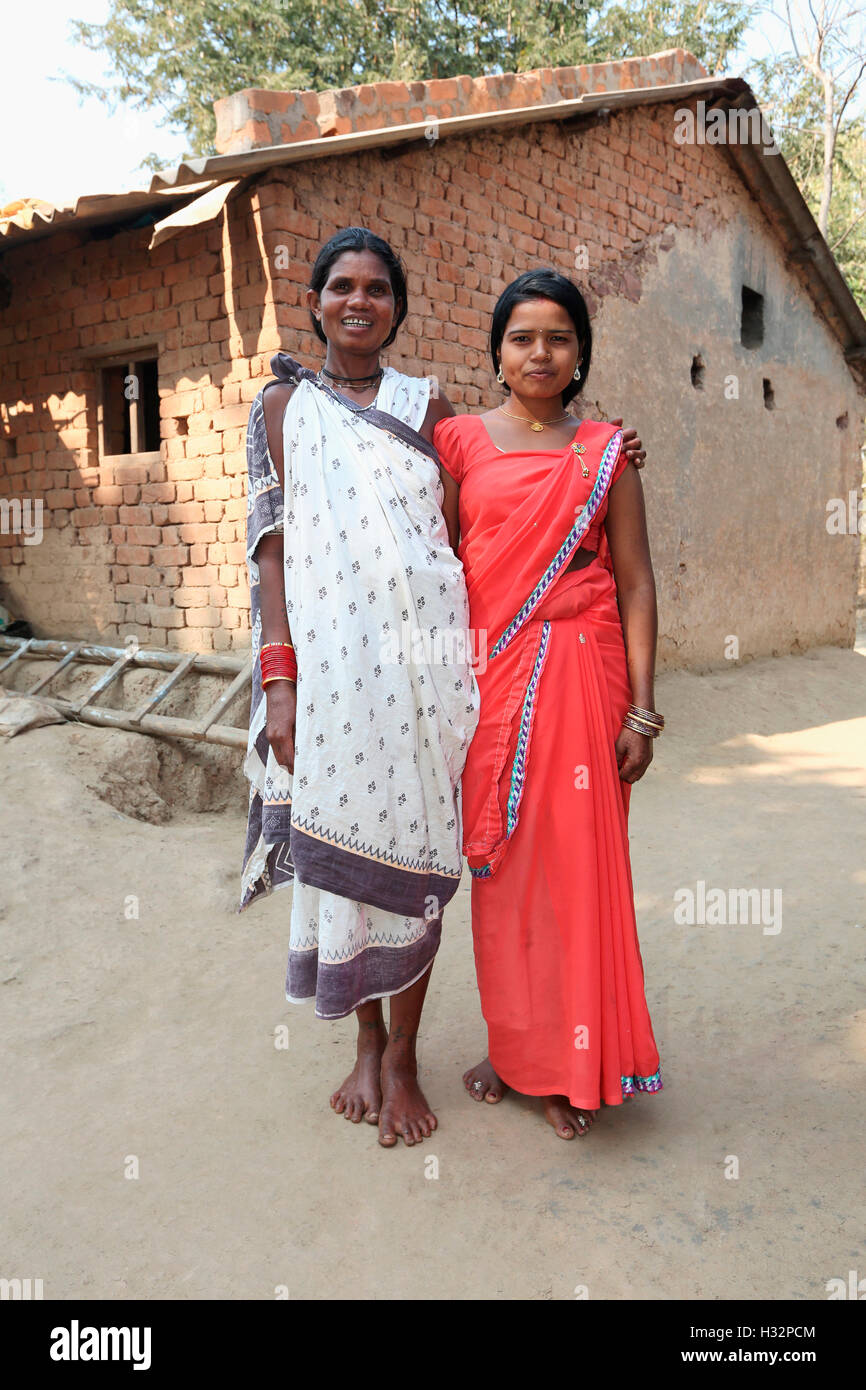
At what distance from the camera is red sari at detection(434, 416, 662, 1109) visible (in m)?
2.20

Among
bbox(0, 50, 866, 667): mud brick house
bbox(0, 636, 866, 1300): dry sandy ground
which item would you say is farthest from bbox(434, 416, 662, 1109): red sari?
bbox(0, 50, 866, 667): mud brick house

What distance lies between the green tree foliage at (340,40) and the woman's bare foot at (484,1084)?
50.0 ft

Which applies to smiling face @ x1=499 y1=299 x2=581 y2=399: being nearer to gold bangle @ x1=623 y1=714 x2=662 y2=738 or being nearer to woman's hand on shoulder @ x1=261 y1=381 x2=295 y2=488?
woman's hand on shoulder @ x1=261 y1=381 x2=295 y2=488

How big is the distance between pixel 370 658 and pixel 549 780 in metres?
0.49

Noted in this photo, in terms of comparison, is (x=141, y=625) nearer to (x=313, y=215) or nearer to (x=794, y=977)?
(x=313, y=215)

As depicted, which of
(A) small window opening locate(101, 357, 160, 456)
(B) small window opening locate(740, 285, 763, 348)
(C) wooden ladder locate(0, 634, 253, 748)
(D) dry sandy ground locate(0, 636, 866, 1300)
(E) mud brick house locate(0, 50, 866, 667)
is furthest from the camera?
(B) small window opening locate(740, 285, 763, 348)

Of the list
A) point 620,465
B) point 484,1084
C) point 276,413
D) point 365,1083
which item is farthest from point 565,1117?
point 276,413

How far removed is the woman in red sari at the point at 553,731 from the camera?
→ 2.19 metres

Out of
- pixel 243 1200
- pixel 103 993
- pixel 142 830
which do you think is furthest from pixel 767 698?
pixel 243 1200

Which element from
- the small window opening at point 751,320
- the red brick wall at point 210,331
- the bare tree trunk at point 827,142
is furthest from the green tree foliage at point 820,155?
the red brick wall at point 210,331

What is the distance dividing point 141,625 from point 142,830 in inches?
74.3

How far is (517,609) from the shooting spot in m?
2.23

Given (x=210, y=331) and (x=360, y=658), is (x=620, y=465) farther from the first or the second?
(x=210, y=331)
